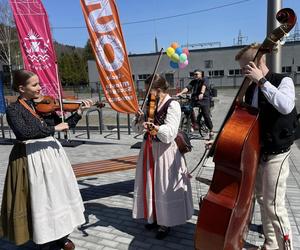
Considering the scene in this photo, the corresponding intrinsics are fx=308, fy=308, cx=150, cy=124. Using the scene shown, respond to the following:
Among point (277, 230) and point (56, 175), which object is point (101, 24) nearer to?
Result: point (56, 175)

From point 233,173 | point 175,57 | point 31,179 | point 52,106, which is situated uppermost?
point 175,57

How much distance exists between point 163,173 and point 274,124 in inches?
51.2

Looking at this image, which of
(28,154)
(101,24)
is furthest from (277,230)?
(101,24)

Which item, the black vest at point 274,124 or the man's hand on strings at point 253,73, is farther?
the black vest at point 274,124

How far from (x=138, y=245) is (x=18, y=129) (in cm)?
170

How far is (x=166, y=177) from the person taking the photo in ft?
10.6

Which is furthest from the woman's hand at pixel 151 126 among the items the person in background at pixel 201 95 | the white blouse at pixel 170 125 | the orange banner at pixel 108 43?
the person in background at pixel 201 95

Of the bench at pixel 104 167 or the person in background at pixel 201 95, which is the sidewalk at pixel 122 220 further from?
the person in background at pixel 201 95

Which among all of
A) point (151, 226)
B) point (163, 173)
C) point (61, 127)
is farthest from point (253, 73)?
point (151, 226)

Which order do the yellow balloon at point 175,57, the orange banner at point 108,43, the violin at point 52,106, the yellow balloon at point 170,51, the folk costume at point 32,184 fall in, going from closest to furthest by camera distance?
1. the folk costume at point 32,184
2. the violin at point 52,106
3. the orange banner at point 108,43
4. the yellow balloon at point 170,51
5. the yellow balloon at point 175,57

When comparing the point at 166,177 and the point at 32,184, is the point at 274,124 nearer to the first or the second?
the point at 166,177

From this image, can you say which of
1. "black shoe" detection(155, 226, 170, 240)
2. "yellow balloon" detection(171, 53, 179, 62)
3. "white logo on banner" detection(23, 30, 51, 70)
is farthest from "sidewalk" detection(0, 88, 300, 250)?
"yellow balloon" detection(171, 53, 179, 62)

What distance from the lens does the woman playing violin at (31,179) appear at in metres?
2.80

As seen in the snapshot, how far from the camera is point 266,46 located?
85.5 inches
